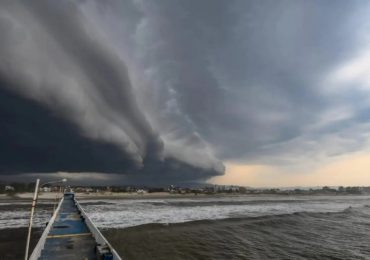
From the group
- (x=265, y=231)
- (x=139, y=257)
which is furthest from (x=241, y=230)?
(x=139, y=257)

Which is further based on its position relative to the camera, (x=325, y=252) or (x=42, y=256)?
(x=325, y=252)

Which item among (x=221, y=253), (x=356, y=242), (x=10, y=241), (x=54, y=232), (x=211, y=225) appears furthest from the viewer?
(x=211, y=225)

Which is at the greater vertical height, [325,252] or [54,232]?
[54,232]

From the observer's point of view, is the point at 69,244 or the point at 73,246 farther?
the point at 69,244

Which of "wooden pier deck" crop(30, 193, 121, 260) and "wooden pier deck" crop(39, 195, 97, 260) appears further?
"wooden pier deck" crop(39, 195, 97, 260)

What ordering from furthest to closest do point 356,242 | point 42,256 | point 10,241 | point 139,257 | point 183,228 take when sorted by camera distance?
point 183,228 → point 356,242 → point 10,241 → point 139,257 → point 42,256

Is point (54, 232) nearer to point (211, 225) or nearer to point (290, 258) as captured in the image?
point (290, 258)

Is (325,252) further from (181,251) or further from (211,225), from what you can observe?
(211,225)

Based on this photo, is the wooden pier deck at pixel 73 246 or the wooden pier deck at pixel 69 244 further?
the wooden pier deck at pixel 69 244

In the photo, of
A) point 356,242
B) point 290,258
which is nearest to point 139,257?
point 290,258
